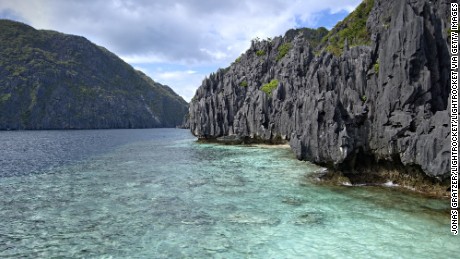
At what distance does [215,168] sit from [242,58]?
11263 centimetres

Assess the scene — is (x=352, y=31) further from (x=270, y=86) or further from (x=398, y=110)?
(x=398, y=110)

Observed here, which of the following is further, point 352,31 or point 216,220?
point 352,31

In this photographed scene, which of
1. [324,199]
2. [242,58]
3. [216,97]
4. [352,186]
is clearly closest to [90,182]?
[324,199]

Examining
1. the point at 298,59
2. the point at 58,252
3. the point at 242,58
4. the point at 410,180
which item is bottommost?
the point at 58,252

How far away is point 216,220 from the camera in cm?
2298

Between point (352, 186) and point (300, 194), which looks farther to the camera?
point (352, 186)

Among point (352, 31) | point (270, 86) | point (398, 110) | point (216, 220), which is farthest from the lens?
point (352, 31)

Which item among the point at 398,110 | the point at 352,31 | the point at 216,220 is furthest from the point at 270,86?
the point at 216,220

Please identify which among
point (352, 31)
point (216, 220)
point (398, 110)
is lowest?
point (216, 220)

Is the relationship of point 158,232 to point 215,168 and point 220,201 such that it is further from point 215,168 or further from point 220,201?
point 215,168

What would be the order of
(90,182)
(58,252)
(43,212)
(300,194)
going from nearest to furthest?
(58,252)
(43,212)
(300,194)
(90,182)

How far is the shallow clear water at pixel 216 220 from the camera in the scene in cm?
1767

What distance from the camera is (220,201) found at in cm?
2814

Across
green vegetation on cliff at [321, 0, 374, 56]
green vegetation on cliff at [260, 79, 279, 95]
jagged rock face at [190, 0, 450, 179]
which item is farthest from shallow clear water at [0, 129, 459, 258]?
green vegetation on cliff at [321, 0, 374, 56]
